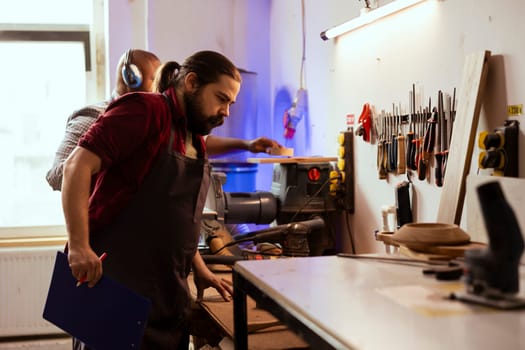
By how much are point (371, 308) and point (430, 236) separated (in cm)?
39

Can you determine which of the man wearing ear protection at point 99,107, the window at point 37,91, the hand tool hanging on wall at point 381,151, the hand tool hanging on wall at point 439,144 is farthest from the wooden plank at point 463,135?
the window at point 37,91

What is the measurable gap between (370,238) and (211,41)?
5.86 ft

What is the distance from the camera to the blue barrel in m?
3.21

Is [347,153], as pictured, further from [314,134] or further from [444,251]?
[444,251]

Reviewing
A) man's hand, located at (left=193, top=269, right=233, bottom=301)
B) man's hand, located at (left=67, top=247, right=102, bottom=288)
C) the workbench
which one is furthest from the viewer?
man's hand, located at (left=193, top=269, right=233, bottom=301)

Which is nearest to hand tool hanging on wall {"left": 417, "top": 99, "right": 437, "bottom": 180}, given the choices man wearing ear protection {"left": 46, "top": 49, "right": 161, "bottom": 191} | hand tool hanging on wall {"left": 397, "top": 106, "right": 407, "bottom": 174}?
hand tool hanging on wall {"left": 397, "top": 106, "right": 407, "bottom": 174}

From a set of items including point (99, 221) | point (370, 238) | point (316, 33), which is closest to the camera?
point (99, 221)

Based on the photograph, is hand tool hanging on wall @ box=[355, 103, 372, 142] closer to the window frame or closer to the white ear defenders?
the white ear defenders

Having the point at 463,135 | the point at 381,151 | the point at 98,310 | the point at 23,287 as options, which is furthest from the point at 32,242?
the point at 463,135

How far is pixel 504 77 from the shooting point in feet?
5.36

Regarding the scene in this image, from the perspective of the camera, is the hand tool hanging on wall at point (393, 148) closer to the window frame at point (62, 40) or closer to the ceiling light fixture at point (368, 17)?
the ceiling light fixture at point (368, 17)

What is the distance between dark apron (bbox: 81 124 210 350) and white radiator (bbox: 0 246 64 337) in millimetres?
2336

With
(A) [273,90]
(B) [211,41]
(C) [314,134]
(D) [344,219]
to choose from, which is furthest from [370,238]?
(B) [211,41]

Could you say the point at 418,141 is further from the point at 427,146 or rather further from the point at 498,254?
the point at 498,254
